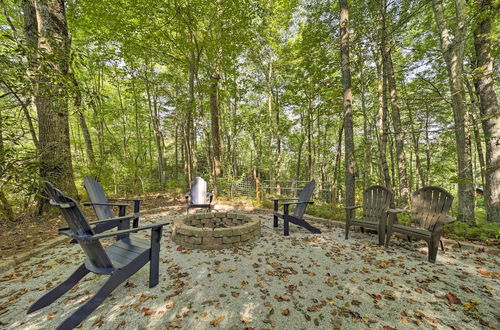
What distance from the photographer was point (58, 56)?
253cm

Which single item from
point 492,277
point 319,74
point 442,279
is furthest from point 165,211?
point 319,74

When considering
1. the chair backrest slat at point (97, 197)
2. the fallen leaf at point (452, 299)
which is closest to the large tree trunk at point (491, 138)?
the fallen leaf at point (452, 299)

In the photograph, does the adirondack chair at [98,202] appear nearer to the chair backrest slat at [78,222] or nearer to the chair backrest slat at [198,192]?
the chair backrest slat at [78,222]

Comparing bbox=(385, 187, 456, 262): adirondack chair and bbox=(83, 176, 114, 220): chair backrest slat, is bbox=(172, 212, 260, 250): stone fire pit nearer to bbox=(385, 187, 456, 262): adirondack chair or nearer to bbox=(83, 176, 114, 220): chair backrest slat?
bbox=(83, 176, 114, 220): chair backrest slat

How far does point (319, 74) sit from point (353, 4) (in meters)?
2.95

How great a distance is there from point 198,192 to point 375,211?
421 centimetres

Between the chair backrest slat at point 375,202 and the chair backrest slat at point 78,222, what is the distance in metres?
4.21

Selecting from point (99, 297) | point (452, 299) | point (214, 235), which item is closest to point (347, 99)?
point (452, 299)

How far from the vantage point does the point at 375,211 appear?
3.80 meters

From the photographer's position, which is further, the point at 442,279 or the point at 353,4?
the point at 353,4

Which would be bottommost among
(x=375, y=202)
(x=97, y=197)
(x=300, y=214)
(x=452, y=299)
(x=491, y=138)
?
(x=452, y=299)

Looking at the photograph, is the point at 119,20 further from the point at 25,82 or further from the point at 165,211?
the point at 165,211

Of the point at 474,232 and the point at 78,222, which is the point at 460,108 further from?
the point at 78,222

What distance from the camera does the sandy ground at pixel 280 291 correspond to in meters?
1.68
